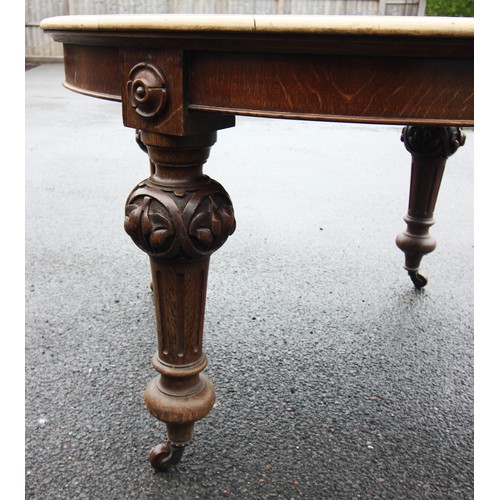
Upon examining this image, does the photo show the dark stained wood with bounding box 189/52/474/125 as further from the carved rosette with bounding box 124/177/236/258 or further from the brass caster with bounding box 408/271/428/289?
the brass caster with bounding box 408/271/428/289

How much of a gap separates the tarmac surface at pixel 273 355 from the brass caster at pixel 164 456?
0.02m

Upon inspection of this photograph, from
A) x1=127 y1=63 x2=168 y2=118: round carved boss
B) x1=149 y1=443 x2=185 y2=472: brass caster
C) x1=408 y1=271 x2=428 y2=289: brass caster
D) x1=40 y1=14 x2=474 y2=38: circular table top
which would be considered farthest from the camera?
x1=408 y1=271 x2=428 y2=289: brass caster

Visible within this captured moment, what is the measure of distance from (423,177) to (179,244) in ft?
2.90

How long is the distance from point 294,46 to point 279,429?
716mm

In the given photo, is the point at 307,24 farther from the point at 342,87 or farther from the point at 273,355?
the point at 273,355

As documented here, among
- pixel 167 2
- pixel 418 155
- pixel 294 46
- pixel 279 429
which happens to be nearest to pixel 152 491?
pixel 279 429

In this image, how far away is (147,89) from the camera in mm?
663

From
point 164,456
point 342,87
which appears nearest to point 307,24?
point 342,87

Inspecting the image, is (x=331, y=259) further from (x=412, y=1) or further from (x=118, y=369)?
(x=412, y=1)

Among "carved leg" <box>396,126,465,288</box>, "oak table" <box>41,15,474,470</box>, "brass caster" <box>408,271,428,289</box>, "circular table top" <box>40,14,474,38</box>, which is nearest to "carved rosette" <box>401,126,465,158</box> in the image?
"carved leg" <box>396,126,465,288</box>

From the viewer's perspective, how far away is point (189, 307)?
2.63 ft

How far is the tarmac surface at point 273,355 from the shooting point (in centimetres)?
96

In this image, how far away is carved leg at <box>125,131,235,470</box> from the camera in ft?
2.41

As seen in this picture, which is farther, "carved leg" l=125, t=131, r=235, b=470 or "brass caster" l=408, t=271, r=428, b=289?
"brass caster" l=408, t=271, r=428, b=289
